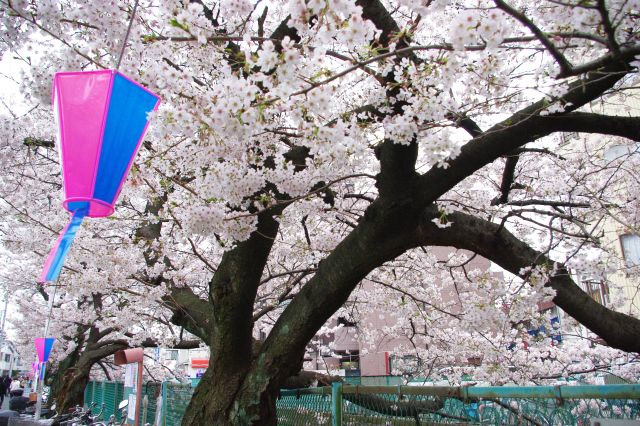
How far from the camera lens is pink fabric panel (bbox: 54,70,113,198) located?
2.35m

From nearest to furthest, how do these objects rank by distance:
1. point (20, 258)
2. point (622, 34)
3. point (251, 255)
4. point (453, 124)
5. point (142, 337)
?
point (622, 34), point (453, 124), point (251, 255), point (142, 337), point (20, 258)

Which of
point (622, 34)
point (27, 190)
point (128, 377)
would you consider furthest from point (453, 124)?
point (27, 190)

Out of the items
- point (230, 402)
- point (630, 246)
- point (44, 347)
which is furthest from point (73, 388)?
point (630, 246)

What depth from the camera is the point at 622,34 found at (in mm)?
2625

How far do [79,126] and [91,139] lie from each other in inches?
3.4

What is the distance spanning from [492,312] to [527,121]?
1609 millimetres

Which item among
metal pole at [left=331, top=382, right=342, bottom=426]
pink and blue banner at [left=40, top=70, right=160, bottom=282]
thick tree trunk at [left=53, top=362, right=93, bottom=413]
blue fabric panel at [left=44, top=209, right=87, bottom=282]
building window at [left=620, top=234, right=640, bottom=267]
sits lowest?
thick tree trunk at [left=53, top=362, right=93, bottom=413]

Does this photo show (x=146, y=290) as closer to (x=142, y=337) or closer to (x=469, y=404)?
(x=142, y=337)

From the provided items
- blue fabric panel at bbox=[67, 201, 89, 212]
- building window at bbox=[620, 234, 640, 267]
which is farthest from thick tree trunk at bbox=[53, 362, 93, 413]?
building window at bbox=[620, 234, 640, 267]

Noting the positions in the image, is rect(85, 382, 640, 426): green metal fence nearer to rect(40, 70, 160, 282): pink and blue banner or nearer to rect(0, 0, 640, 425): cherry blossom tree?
rect(0, 0, 640, 425): cherry blossom tree

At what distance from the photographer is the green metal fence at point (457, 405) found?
236 centimetres

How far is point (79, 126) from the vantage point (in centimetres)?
238

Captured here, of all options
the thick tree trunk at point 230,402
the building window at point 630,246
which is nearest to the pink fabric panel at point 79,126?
the thick tree trunk at point 230,402

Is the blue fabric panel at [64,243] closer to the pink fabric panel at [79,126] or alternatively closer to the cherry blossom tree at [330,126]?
the pink fabric panel at [79,126]
